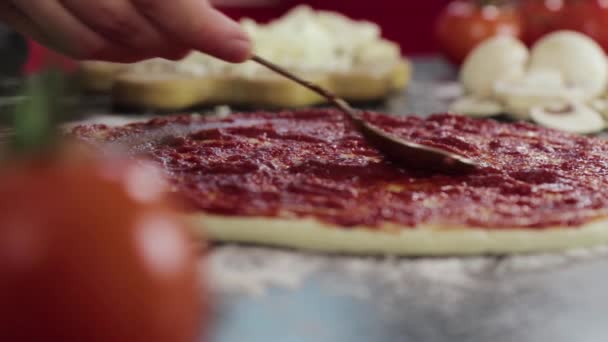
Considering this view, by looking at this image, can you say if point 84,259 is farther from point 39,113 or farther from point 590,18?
point 590,18

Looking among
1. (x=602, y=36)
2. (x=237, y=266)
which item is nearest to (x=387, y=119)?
(x=237, y=266)

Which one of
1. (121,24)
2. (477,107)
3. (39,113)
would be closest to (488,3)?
(477,107)

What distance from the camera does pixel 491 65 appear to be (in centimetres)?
216

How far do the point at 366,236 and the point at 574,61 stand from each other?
1.39 metres

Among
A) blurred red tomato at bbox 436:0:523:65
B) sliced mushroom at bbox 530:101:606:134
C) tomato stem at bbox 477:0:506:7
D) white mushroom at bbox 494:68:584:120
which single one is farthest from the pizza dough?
tomato stem at bbox 477:0:506:7

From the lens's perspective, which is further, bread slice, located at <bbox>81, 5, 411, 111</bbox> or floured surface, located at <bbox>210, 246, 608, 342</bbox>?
bread slice, located at <bbox>81, 5, 411, 111</bbox>

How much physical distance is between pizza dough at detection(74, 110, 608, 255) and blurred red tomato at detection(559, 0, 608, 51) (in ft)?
4.10

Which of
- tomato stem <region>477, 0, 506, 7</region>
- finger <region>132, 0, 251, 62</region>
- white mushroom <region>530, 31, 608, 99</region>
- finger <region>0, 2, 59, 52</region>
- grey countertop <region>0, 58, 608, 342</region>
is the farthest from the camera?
tomato stem <region>477, 0, 506, 7</region>

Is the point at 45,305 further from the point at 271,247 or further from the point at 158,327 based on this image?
the point at 271,247

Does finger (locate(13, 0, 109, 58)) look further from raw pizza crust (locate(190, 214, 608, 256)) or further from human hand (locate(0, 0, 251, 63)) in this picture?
raw pizza crust (locate(190, 214, 608, 256))

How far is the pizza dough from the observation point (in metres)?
0.98

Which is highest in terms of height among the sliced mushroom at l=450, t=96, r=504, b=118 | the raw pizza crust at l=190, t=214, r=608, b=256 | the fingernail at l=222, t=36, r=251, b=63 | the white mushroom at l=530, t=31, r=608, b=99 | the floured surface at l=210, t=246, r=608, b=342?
the white mushroom at l=530, t=31, r=608, b=99

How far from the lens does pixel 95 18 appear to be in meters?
1.18

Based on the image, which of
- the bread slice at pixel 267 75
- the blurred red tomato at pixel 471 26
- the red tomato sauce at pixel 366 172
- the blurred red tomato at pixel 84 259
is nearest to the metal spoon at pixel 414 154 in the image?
the red tomato sauce at pixel 366 172
